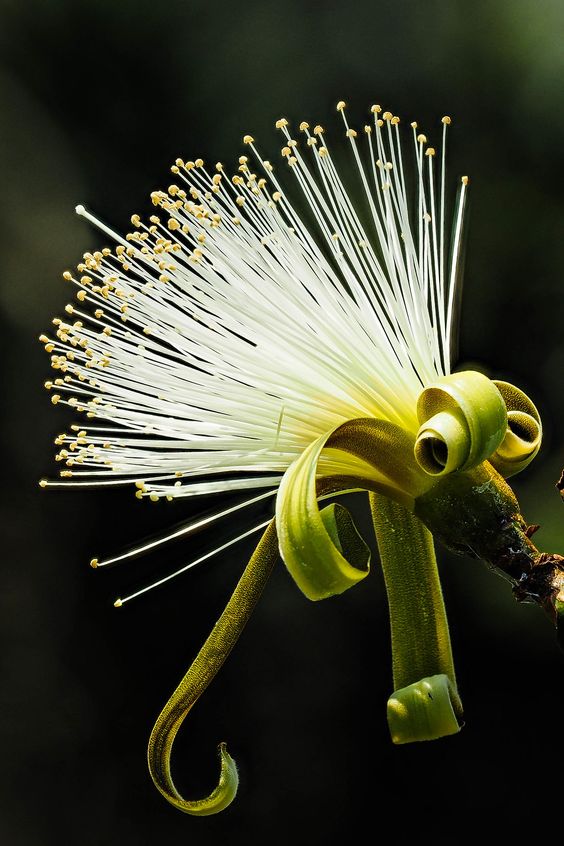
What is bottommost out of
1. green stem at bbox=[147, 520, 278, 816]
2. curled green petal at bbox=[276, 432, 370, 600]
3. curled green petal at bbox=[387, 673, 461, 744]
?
green stem at bbox=[147, 520, 278, 816]

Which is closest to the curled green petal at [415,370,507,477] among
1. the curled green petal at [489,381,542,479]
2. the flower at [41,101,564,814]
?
the flower at [41,101,564,814]

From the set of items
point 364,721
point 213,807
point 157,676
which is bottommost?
point 157,676

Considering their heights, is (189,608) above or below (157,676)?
above

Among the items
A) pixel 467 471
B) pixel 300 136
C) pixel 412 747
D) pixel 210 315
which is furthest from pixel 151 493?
pixel 412 747

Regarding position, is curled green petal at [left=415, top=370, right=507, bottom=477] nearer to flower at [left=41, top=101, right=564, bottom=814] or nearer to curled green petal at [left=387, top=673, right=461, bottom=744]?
flower at [left=41, top=101, right=564, bottom=814]

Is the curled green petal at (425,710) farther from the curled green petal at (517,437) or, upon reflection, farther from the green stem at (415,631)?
the curled green petal at (517,437)

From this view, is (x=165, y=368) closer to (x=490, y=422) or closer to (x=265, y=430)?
(x=265, y=430)

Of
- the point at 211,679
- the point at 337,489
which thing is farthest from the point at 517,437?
the point at 211,679
